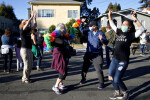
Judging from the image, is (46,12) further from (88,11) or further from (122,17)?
(88,11)

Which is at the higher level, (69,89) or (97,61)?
(97,61)

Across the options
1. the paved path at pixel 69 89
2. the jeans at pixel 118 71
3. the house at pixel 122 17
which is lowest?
the paved path at pixel 69 89

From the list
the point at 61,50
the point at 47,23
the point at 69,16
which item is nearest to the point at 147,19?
the point at 69,16

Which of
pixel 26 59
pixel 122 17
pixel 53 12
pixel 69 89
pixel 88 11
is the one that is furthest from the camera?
pixel 88 11

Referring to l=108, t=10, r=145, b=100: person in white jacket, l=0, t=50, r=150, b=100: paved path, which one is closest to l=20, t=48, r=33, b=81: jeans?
l=0, t=50, r=150, b=100: paved path

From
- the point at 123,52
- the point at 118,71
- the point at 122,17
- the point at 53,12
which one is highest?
the point at 53,12

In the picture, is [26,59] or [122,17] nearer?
[26,59]

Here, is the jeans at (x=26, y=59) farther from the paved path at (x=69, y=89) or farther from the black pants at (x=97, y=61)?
the black pants at (x=97, y=61)

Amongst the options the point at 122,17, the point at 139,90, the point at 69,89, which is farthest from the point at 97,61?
the point at 122,17

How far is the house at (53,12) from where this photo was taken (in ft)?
76.7

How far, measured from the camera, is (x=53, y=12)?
2358 cm

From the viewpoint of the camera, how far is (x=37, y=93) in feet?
13.4

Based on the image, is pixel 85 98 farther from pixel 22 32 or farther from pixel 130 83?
pixel 22 32

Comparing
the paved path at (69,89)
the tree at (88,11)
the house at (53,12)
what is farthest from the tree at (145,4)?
→ the paved path at (69,89)
